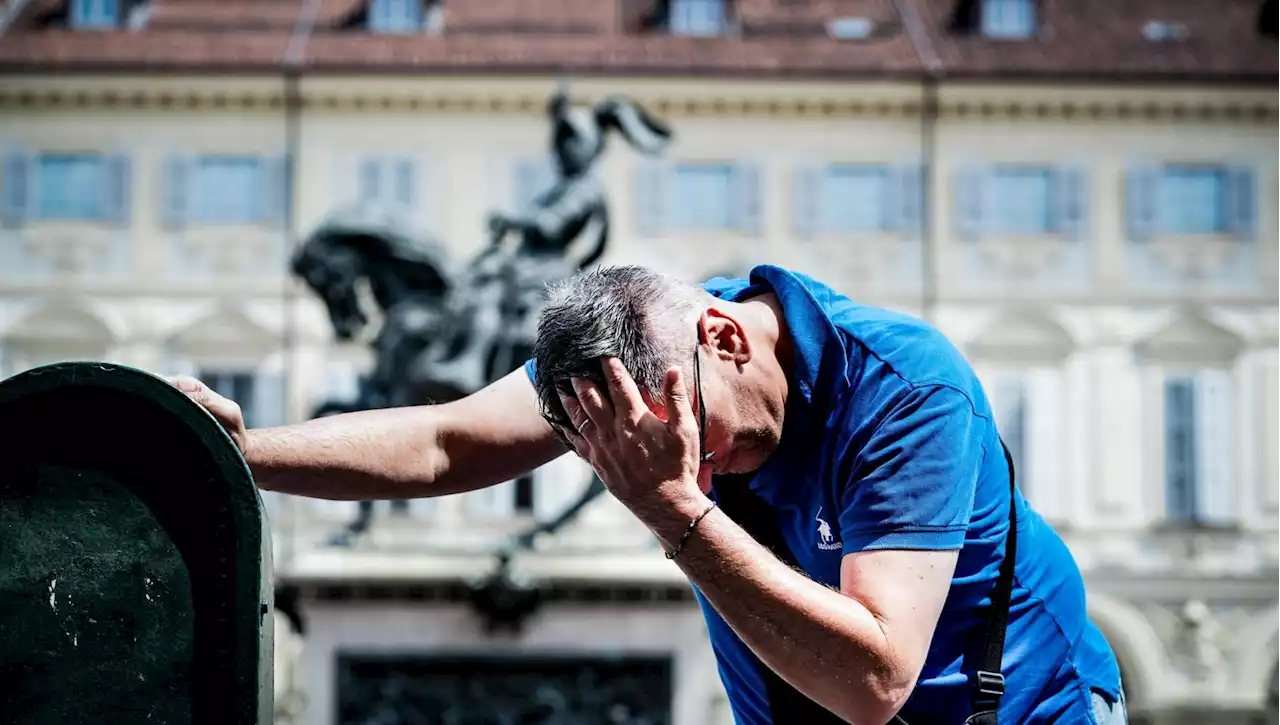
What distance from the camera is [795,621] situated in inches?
64.4

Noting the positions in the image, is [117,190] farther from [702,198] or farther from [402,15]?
[702,198]

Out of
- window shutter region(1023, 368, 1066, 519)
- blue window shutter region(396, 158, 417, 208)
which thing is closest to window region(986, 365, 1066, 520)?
window shutter region(1023, 368, 1066, 519)

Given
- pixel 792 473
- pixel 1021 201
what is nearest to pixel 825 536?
pixel 792 473

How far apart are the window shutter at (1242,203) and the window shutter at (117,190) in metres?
14.2

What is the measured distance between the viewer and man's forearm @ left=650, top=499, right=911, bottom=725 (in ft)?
5.37

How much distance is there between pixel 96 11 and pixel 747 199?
9.09 m

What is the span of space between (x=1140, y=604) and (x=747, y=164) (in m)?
7.33

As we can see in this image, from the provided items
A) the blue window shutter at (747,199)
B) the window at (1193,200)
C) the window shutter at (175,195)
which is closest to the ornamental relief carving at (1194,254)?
the window at (1193,200)

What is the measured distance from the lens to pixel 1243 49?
24.2 m

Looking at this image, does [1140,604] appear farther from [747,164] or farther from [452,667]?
[452,667]

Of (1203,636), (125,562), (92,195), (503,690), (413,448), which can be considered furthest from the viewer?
(92,195)

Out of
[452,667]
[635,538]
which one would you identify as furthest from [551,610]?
[635,538]

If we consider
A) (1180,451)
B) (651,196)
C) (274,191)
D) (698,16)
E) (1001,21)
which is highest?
(698,16)

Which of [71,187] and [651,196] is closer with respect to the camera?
[651,196]
